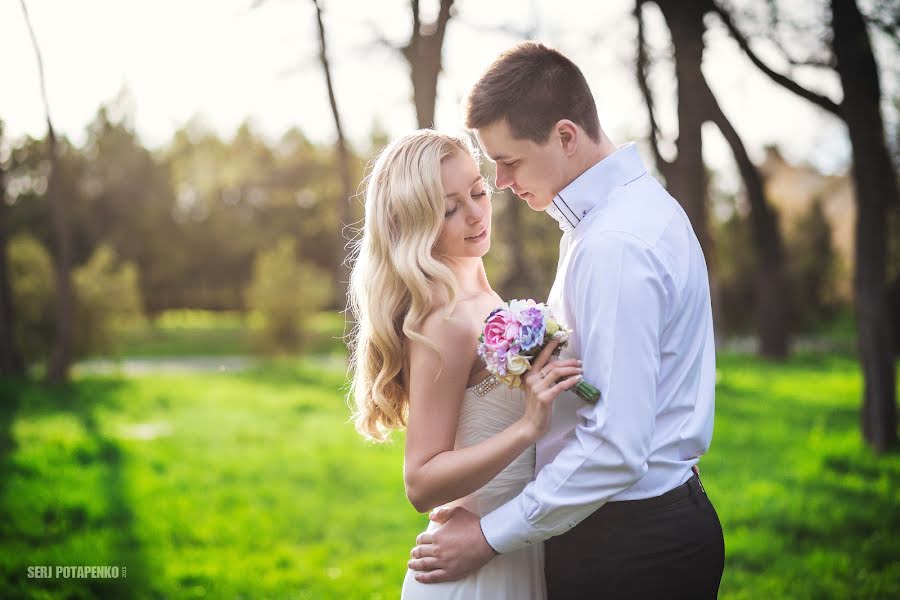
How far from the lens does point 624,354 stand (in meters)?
2.02

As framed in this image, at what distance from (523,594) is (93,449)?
778cm

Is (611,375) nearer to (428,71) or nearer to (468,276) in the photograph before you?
(468,276)

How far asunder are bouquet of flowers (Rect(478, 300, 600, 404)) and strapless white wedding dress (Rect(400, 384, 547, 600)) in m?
0.34

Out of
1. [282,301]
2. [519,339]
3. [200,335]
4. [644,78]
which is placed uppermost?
[644,78]

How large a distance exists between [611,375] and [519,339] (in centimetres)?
25

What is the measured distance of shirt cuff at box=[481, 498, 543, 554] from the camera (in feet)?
7.16

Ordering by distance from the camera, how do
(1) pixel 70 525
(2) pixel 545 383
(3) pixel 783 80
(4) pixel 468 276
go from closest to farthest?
1. (2) pixel 545 383
2. (4) pixel 468 276
3. (1) pixel 70 525
4. (3) pixel 783 80

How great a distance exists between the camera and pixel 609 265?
2.05 meters

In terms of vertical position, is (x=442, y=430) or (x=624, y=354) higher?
(x=624, y=354)

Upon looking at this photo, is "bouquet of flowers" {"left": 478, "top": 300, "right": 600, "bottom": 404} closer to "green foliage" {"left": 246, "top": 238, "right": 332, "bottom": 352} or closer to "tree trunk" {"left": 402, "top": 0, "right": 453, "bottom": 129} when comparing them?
"tree trunk" {"left": 402, "top": 0, "right": 453, "bottom": 129}

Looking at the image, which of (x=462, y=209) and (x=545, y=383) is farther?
(x=462, y=209)

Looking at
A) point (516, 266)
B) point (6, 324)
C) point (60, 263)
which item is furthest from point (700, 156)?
point (6, 324)

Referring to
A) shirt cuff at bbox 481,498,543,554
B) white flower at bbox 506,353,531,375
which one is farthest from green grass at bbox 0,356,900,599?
white flower at bbox 506,353,531,375

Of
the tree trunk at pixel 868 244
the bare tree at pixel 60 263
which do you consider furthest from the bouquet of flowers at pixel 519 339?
the bare tree at pixel 60 263
